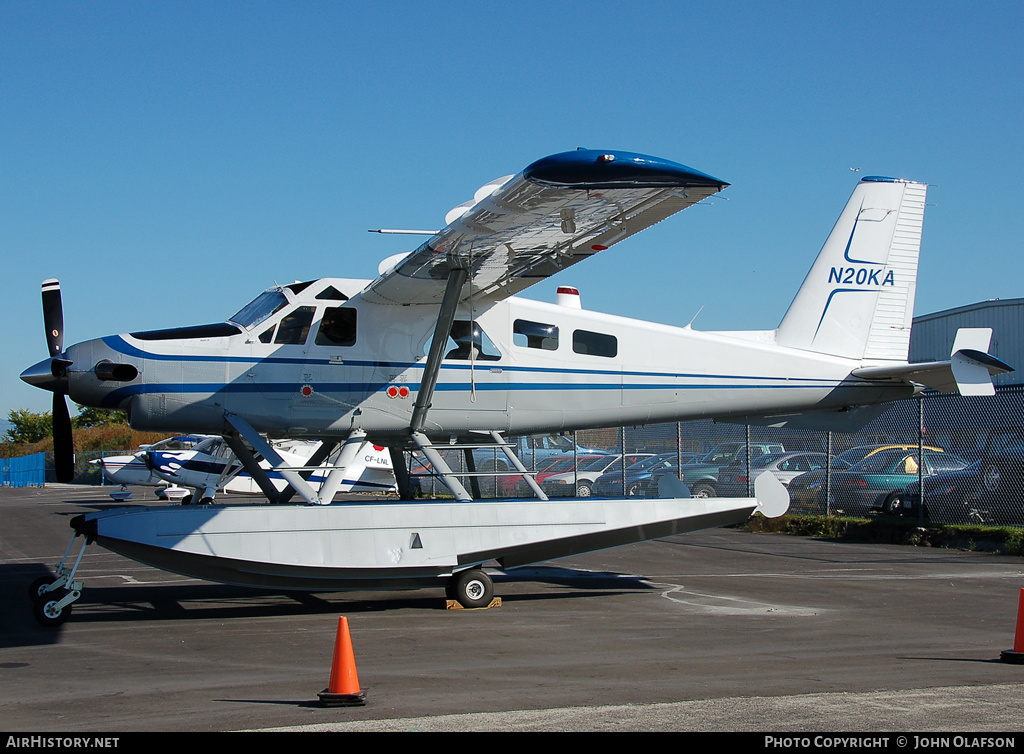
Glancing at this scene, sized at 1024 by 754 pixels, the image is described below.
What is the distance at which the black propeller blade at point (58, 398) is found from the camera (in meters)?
10.4

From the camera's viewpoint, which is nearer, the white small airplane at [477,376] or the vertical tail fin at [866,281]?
the white small airplane at [477,376]

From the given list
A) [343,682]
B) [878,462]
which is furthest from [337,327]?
[878,462]

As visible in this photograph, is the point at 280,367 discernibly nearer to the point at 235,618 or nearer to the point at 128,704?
the point at 235,618

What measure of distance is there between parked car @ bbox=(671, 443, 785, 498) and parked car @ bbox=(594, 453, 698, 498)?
1.31 ft

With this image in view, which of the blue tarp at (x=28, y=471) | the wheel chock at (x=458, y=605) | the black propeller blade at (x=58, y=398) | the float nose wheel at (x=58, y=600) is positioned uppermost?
the black propeller blade at (x=58, y=398)

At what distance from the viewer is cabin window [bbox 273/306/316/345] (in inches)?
422

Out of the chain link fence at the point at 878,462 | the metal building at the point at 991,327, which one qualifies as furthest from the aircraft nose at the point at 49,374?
the metal building at the point at 991,327

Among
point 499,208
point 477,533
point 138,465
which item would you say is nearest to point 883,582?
point 477,533

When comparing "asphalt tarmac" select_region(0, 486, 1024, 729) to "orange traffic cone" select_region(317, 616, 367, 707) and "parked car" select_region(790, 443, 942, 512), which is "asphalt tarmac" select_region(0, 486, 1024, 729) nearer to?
"orange traffic cone" select_region(317, 616, 367, 707)

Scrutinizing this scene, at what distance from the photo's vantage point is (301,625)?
9.12m

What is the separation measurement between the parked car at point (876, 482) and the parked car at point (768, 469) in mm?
1368

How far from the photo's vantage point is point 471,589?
10.1 metres

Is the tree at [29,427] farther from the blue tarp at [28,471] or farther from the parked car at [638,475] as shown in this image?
the parked car at [638,475]

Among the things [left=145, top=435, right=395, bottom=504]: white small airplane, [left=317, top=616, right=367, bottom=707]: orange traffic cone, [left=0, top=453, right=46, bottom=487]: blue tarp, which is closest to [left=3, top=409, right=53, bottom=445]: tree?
[left=0, top=453, right=46, bottom=487]: blue tarp
